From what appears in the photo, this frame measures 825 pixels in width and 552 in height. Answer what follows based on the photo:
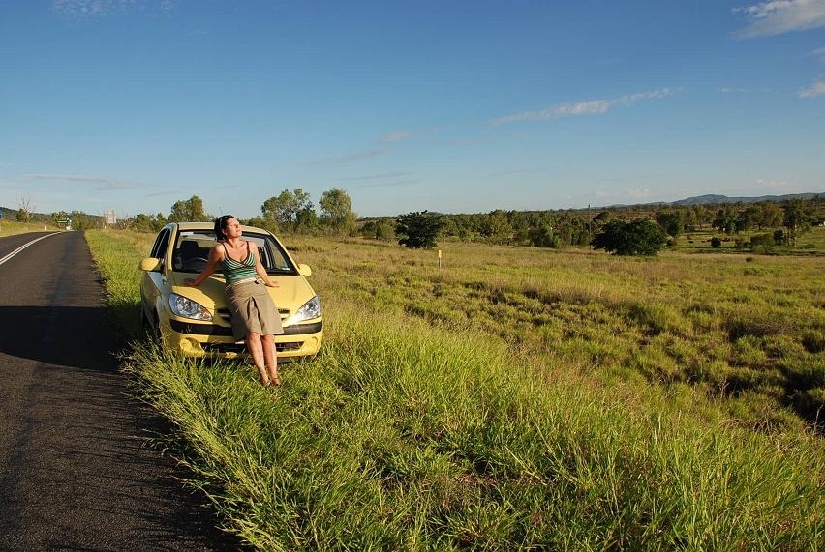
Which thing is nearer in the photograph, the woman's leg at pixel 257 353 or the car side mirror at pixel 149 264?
the woman's leg at pixel 257 353

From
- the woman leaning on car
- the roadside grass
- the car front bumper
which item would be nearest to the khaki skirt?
the woman leaning on car

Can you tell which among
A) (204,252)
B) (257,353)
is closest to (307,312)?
(257,353)

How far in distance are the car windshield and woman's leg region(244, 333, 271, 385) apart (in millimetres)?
1498

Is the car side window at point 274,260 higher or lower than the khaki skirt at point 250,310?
higher

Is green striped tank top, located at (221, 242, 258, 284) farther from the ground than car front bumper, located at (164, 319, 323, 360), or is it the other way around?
green striped tank top, located at (221, 242, 258, 284)

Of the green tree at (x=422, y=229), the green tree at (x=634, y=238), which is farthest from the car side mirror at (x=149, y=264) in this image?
the green tree at (x=422, y=229)

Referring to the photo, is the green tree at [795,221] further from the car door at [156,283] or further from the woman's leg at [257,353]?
the woman's leg at [257,353]

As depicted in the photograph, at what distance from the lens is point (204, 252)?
636cm

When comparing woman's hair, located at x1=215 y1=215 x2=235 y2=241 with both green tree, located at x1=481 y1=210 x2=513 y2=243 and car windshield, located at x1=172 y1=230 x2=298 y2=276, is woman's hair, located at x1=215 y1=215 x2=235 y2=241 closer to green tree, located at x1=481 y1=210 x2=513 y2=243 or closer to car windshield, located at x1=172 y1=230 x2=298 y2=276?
car windshield, located at x1=172 y1=230 x2=298 y2=276

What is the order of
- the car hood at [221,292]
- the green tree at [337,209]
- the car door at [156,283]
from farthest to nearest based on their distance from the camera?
the green tree at [337,209] < the car door at [156,283] < the car hood at [221,292]

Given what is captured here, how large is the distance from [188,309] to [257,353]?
951mm

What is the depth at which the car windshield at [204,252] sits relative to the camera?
19.8 ft

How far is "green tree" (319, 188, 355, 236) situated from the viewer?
79.9 meters

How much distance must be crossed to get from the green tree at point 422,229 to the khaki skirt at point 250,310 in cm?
5218
